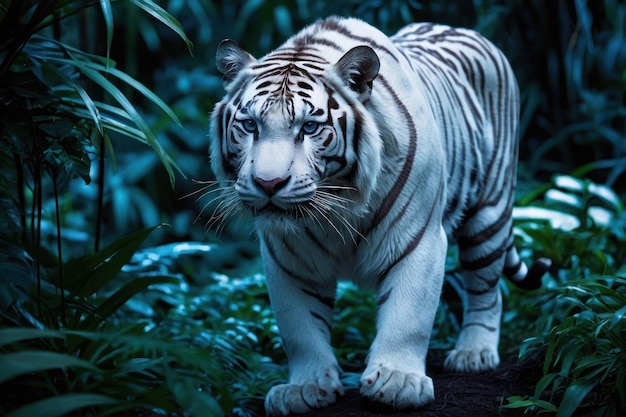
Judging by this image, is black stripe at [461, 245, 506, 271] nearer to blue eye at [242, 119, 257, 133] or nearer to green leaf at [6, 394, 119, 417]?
blue eye at [242, 119, 257, 133]

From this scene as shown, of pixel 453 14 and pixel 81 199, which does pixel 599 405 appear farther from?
pixel 81 199

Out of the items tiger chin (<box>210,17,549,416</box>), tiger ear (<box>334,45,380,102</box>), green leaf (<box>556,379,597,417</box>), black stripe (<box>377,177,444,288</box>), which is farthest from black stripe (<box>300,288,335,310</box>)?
green leaf (<box>556,379,597,417</box>)

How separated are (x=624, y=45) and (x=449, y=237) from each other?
11.4 ft

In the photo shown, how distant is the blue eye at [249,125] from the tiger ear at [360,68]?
322 millimetres

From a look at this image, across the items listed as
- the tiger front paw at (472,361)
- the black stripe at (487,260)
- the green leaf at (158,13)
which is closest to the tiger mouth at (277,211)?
the green leaf at (158,13)

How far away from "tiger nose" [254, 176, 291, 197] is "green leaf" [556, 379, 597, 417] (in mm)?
978

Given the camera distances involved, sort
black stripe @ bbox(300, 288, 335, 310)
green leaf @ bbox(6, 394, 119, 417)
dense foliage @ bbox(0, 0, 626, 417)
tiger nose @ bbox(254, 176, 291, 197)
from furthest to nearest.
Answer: black stripe @ bbox(300, 288, 335, 310) → tiger nose @ bbox(254, 176, 291, 197) → dense foliage @ bbox(0, 0, 626, 417) → green leaf @ bbox(6, 394, 119, 417)

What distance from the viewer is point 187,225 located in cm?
808

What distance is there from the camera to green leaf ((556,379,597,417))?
2316mm

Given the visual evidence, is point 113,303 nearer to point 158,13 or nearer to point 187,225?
point 158,13

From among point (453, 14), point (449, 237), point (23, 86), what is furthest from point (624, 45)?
point (23, 86)

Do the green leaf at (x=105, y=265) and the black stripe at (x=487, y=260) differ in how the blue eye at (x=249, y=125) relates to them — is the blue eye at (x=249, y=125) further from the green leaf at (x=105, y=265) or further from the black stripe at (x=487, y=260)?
the black stripe at (x=487, y=260)

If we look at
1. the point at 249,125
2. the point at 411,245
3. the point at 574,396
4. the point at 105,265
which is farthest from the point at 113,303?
the point at 574,396

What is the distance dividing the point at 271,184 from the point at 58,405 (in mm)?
939
